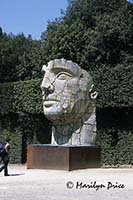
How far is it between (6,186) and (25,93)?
53.1 ft

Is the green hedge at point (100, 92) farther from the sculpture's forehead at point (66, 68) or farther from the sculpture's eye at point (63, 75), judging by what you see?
the sculpture's eye at point (63, 75)

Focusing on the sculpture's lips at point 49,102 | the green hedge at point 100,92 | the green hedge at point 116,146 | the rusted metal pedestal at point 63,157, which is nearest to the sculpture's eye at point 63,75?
the sculpture's lips at point 49,102

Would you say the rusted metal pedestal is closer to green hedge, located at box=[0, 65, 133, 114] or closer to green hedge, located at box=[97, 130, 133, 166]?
green hedge, located at box=[97, 130, 133, 166]

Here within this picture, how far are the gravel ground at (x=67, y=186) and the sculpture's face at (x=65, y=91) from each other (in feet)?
9.75

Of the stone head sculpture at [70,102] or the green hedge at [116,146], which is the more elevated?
the stone head sculpture at [70,102]

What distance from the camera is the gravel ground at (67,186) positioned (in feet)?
45.5

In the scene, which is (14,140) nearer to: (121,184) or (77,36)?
(77,36)

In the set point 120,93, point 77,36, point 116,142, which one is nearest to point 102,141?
point 116,142

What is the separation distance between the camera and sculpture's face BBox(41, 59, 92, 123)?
2281 cm

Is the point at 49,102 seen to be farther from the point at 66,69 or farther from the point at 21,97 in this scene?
the point at 21,97

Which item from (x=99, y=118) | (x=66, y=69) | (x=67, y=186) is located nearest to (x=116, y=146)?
(x=99, y=118)

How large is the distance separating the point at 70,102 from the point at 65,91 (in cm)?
56

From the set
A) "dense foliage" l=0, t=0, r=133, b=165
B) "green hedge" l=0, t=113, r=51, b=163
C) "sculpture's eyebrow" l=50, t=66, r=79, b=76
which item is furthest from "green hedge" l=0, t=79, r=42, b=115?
"sculpture's eyebrow" l=50, t=66, r=79, b=76

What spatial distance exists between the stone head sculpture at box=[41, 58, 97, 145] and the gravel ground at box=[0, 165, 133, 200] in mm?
2422
